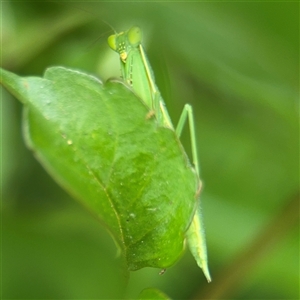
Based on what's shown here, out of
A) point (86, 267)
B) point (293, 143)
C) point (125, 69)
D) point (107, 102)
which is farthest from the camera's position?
point (293, 143)

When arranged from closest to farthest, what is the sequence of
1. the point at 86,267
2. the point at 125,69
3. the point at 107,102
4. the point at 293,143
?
the point at 107,102
the point at 125,69
the point at 86,267
the point at 293,143

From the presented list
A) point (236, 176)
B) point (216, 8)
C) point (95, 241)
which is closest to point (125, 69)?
point (216, 8)

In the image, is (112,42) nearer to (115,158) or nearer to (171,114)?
(171,114)

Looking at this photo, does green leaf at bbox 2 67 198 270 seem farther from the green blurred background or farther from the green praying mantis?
the green blurred background

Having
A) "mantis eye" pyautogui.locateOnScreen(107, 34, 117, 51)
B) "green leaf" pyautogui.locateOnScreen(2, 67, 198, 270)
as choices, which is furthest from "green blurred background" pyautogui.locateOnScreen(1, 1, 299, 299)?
"green leaf" pyautogui.locateOnScreen(2, 67, 198, 270)

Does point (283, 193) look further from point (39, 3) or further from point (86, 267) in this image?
point (39, 3)

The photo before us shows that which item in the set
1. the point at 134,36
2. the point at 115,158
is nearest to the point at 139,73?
the point at 134,36
